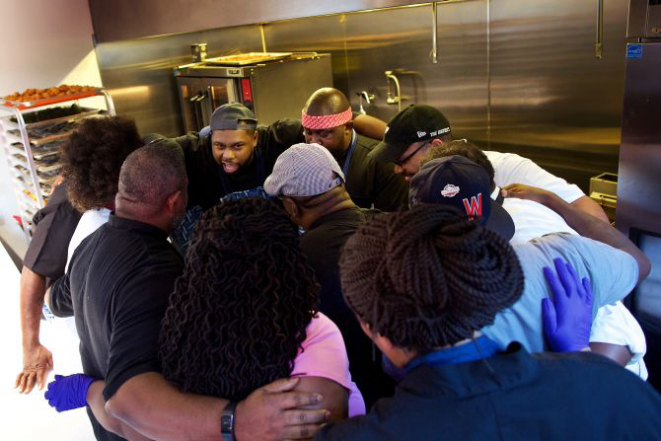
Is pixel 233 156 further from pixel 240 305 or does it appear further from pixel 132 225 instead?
pixel 240 305

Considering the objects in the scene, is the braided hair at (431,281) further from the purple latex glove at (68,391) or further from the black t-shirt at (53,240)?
the black t-shirt at (53,240)

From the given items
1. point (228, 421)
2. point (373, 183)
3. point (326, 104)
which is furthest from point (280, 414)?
point (326, 104)

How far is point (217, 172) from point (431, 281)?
6.72 ft

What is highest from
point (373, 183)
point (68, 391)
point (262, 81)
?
point (262, 81)

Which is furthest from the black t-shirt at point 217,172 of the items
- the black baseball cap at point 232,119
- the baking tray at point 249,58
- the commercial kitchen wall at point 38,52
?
the commercial kitchen wall at point 38,52

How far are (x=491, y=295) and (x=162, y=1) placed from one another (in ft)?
12.7

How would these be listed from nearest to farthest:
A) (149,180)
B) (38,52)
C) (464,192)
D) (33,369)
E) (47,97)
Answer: (464,192) → (149,180) → (33,369) → (47,97) → (38,52)

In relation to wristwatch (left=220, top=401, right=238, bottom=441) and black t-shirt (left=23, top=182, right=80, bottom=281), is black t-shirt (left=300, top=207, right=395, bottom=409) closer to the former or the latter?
wristwatch (left=220, top=401, right=238, bottom=441)

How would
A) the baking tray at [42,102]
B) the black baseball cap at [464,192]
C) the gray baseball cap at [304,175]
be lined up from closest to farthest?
the black baseball cap at [464,192] < the gray baseball cap at [304,175] < the baking tray at [42,102]

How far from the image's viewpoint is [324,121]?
2643mm

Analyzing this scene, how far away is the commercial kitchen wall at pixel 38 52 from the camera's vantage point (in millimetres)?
4383

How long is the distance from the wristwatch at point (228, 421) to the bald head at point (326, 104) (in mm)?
1785

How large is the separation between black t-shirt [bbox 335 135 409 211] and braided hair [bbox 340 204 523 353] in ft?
5.48

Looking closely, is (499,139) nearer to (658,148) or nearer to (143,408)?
(658,148)
